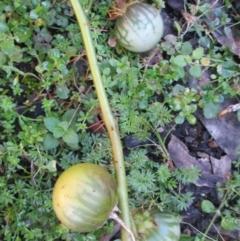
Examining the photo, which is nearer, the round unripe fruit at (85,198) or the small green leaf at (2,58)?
the round unripe fruit at (85,198)

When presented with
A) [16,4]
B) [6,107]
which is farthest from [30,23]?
[6,107]

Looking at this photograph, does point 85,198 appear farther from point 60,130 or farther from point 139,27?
point 139,27

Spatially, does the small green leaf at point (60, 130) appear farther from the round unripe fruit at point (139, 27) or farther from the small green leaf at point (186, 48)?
the small green leaf at point (186, 48)

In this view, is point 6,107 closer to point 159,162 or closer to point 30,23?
point 30,23

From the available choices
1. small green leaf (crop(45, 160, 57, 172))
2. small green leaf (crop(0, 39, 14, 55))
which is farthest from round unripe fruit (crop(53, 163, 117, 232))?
small green leaf (crop(0, 39, 14, 55))

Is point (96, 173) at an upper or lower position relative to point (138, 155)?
upper

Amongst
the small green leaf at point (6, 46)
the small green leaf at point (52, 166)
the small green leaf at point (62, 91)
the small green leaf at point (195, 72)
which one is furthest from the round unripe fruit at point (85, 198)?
the small green leaf at point (195, 72)
